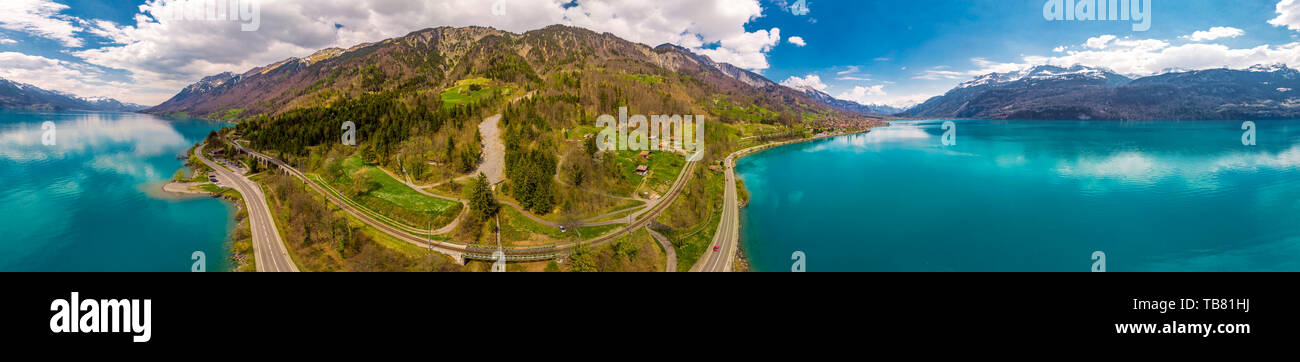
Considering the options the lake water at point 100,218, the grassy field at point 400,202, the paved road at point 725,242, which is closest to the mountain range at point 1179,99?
the paved road at point 725,242

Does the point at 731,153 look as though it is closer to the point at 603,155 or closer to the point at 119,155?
the point at 603,155

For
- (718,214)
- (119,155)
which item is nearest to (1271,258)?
(718,214)

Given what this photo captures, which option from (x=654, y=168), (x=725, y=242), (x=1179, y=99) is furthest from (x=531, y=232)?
(x=1179, y=99)

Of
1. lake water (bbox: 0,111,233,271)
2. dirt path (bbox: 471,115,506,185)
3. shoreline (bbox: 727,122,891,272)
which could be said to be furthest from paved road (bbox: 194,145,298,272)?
shoreline (bbox: 727,122,891,272)

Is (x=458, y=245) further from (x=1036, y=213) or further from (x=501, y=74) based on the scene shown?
(x=501, y=74)

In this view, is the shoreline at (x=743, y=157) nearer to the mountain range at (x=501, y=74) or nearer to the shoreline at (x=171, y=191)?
the mountain range at (x=501, y=74)

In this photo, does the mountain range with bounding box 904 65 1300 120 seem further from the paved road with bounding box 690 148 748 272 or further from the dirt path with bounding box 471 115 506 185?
the dirt path with bounding box 471 115 506 185
